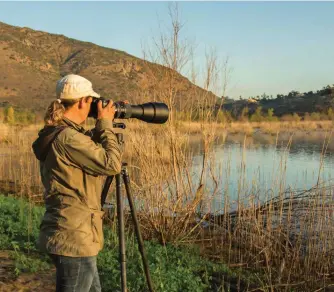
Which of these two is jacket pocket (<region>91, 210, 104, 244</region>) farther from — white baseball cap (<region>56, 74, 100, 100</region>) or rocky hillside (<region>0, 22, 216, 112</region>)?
rocky hillside (<region>0, 22, 216, 112</region>)

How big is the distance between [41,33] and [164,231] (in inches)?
3177

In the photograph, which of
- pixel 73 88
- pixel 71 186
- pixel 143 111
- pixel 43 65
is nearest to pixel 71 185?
pixel 71 186

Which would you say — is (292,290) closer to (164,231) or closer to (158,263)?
(158,263)

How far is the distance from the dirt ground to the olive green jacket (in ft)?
5.05

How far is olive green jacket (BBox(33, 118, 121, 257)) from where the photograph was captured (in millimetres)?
1589

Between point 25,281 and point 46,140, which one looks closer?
point 46,140

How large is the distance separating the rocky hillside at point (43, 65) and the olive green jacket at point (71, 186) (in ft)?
87.8

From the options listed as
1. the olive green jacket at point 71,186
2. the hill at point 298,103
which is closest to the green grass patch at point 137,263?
the olive green jacket at point 71,186

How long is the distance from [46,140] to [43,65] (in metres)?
64.5

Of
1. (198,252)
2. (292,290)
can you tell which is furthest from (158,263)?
Answer: (292,290)

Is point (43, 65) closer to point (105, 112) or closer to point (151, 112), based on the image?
point (151, 112)

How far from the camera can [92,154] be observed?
62.8 inches

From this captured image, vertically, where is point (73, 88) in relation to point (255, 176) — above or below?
above

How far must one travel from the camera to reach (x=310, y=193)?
4.42m
